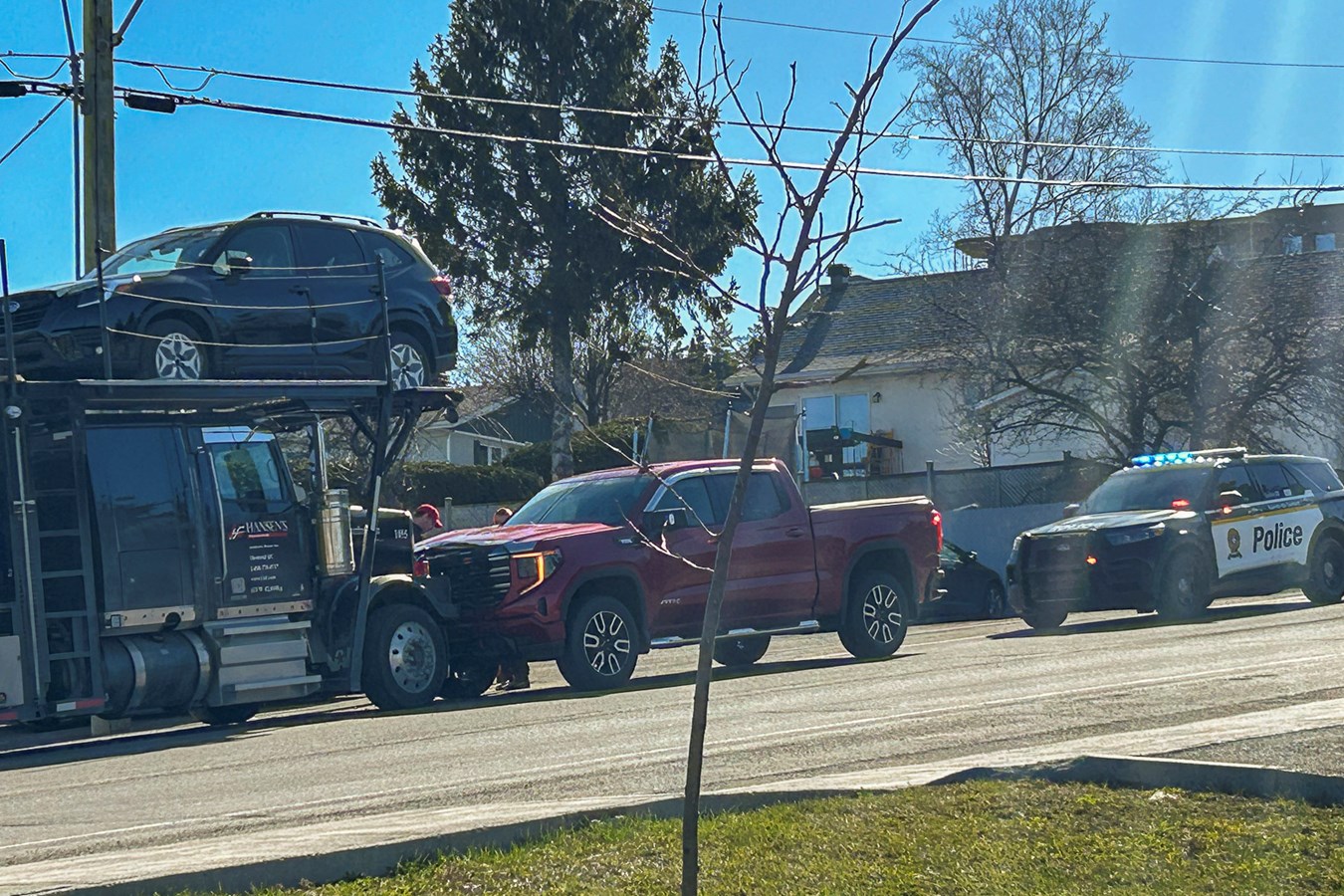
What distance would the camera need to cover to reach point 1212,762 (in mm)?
7102

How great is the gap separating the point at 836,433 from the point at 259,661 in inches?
1172

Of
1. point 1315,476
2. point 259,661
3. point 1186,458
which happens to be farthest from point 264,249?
point 1315,476

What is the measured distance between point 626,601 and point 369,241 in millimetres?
4173

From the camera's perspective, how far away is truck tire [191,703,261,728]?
567 inches

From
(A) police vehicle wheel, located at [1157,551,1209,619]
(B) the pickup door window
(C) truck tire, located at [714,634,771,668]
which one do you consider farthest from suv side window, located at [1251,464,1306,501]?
(B) the pickup door window

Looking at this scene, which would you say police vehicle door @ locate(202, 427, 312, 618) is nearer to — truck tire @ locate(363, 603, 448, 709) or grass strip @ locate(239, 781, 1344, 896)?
truck tire @ locate(363, 603, 448, 709)

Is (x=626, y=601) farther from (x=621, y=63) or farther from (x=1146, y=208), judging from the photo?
(x=621, y=63)

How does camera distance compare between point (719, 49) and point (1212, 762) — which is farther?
point (1212, 762)

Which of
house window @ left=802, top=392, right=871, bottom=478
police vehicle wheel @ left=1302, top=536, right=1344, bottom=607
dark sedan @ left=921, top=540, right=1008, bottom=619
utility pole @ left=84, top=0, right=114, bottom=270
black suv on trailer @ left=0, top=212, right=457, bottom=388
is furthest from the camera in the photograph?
house window @ left=802, top=392, right=871, bottom=478

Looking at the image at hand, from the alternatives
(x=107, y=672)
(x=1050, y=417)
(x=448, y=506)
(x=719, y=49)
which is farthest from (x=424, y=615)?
(x=1050, y=417)

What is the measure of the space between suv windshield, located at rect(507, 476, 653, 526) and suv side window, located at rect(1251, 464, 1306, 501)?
8.67 meters

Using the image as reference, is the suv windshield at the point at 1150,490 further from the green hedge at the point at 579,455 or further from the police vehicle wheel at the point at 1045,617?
the green hedge at the point at 579,455

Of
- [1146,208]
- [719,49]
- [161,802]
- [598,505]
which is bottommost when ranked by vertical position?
[161,802]

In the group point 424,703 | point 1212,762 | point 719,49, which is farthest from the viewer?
point 424,703
